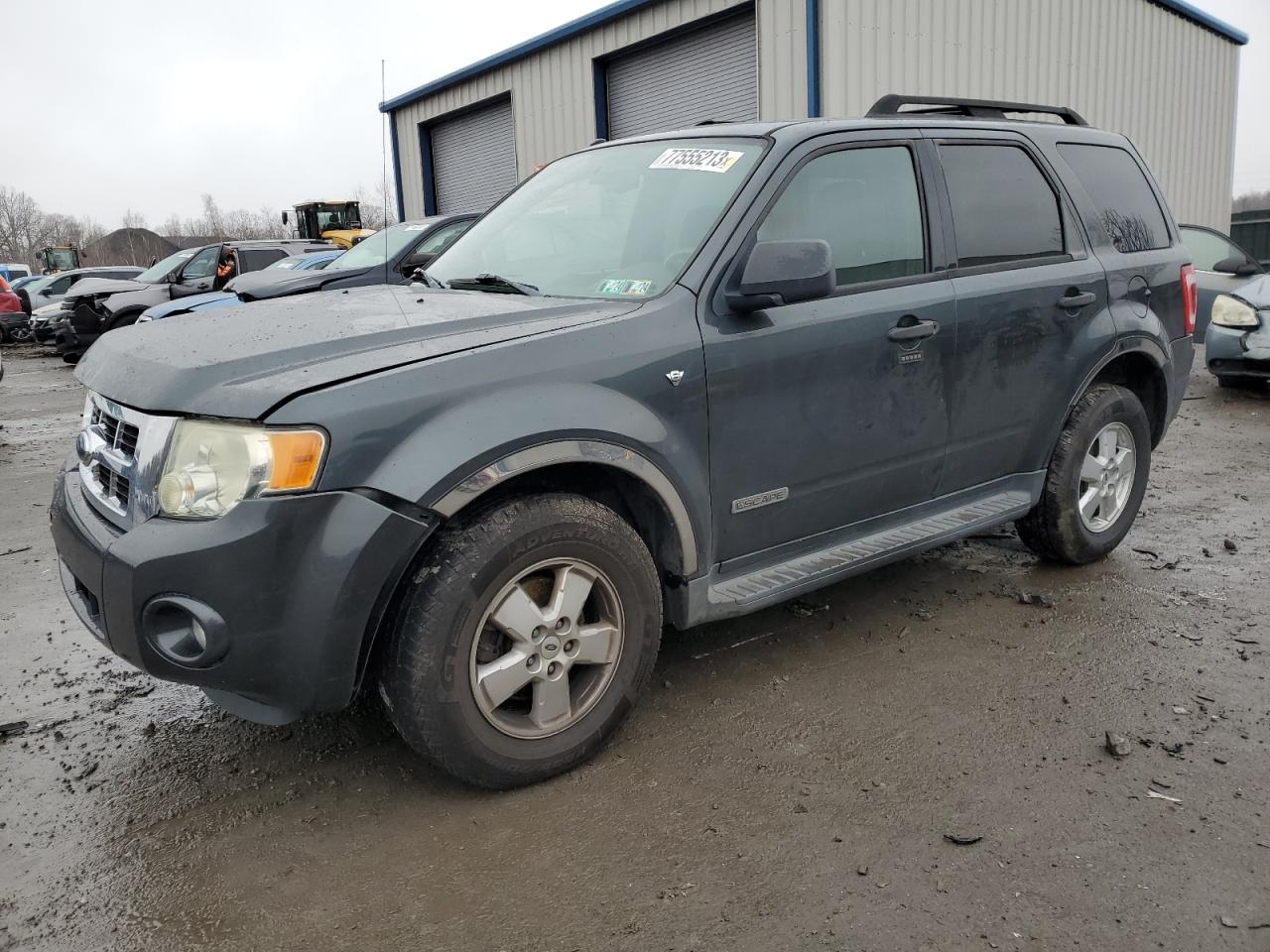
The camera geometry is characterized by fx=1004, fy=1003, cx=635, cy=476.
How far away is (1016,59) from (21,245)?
107 meters

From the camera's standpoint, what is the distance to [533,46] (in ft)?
53.6

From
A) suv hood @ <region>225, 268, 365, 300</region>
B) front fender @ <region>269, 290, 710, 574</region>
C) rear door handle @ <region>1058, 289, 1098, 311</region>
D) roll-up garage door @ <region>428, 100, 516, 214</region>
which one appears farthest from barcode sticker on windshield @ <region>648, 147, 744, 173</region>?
roll-up garage door @ <region>428, 100, 516, 214</region>

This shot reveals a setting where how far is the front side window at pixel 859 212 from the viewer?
10.9 feet

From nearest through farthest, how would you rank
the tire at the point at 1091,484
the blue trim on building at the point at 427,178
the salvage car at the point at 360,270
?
the tire at the point at 1091,484, the salvage car at the point at 360,270, the blue trim on building at the point at 427,178

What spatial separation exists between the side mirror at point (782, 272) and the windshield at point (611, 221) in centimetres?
23

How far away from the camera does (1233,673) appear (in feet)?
11.3

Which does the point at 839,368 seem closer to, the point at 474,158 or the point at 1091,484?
the point at 1091,484

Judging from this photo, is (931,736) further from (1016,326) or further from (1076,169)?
(1076,169)

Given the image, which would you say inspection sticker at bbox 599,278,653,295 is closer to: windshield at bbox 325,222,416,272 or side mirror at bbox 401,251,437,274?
side mirror at bbox 401,251,437,274

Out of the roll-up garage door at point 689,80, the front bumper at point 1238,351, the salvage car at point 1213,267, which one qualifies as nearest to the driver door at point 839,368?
the front bumper at point 1238,351

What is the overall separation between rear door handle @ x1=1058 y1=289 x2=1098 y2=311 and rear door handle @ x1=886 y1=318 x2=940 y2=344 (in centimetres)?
80

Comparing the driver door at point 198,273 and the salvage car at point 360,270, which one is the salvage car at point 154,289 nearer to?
the driver door at point 198,273

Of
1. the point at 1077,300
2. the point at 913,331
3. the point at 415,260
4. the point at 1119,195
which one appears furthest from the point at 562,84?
the point at 913,331

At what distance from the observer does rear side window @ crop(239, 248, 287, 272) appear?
13961mm
